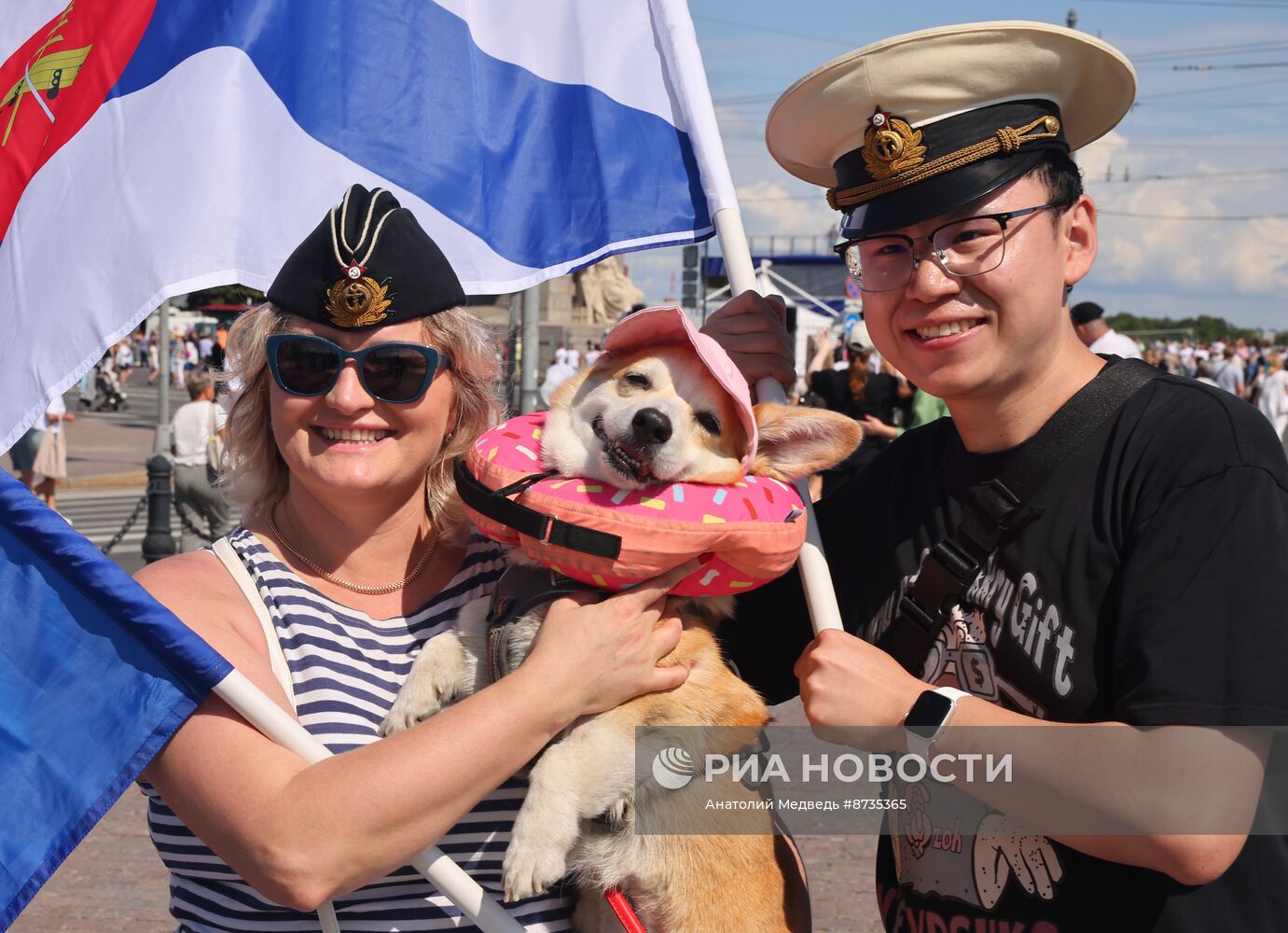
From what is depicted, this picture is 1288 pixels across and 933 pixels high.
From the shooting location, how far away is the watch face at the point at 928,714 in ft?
6.74

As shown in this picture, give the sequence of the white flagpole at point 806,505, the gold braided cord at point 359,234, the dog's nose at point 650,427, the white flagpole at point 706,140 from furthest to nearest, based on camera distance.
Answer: the white flagpole at point 706,140, the dog's nose at point 650,427, the white flagpole at point 806,505, the gold braided cord at point 359,234

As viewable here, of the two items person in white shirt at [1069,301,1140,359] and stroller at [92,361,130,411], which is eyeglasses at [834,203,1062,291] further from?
stroller at [92,361,130,411]

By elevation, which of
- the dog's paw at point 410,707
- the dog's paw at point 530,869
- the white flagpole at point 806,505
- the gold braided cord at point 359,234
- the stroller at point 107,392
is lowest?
the stroller at point 107,392

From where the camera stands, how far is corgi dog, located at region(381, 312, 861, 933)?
8.32 ft

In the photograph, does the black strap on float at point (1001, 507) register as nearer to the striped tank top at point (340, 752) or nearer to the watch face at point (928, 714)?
the watch face at point (928, 714)

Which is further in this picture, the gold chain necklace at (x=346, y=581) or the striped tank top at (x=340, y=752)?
the gold chain necklace at (x=346, y=581)

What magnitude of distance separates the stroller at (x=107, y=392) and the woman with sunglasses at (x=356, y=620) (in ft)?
118

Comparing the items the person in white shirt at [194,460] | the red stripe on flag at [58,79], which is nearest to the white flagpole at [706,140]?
the red stripe on flag at [58,79]

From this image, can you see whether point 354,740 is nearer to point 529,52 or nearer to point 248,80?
point 248,80

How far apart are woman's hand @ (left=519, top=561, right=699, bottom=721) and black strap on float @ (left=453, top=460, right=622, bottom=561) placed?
130mm

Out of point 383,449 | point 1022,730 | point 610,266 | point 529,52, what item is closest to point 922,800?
point 1022,730

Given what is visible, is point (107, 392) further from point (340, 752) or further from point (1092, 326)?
point (340, 752)

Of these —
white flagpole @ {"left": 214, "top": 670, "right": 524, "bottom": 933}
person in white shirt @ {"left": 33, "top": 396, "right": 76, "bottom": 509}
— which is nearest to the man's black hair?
white flagpole @ {"left": 214, "top": 670, "right": 524, "bottom": 933}

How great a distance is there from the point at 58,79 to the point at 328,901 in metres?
2.16
